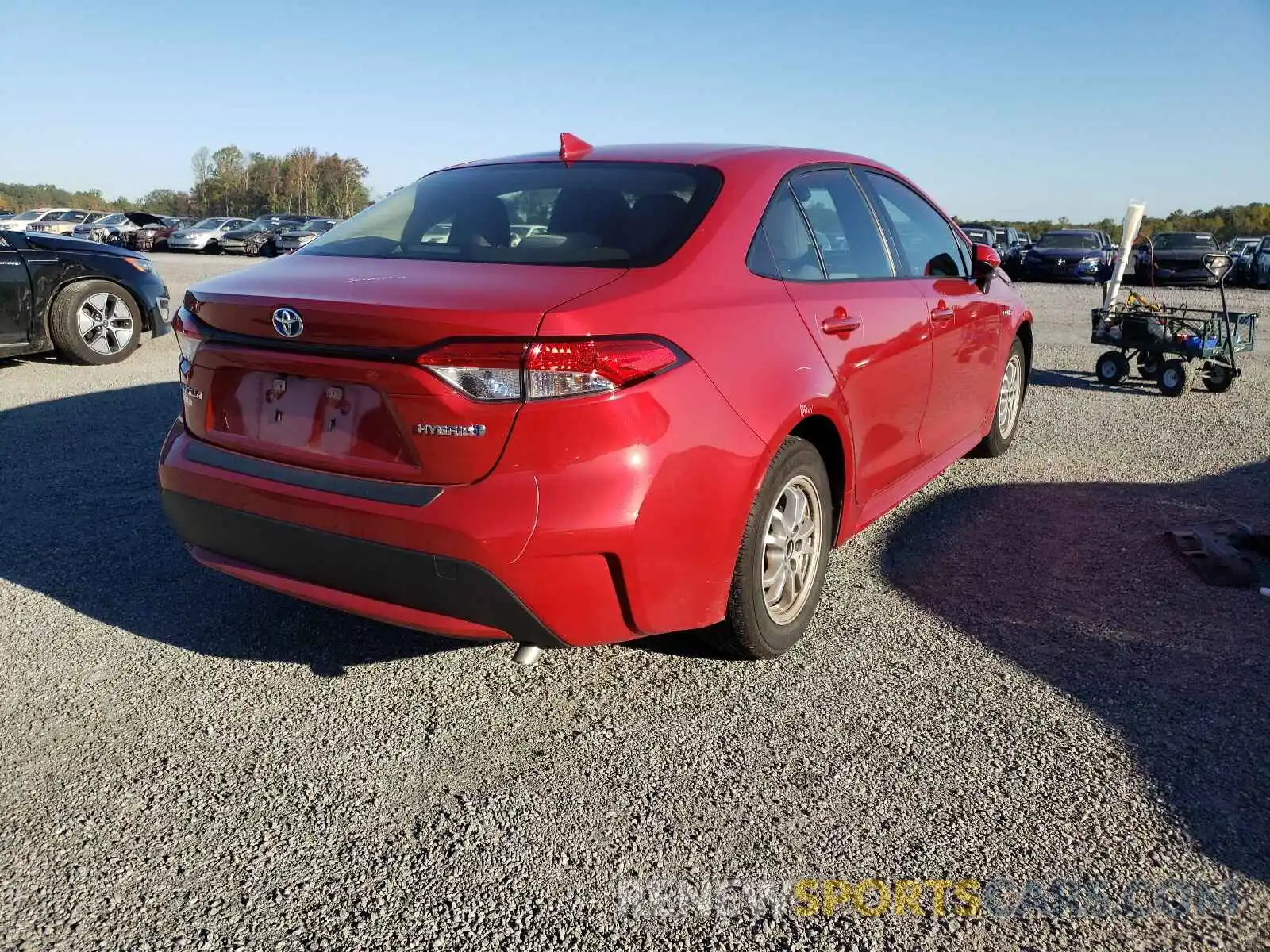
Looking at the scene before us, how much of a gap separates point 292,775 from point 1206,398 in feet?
26.0

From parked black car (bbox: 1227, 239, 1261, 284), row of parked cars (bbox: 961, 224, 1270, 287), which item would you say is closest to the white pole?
row of parked cars (bbox: 961, 224, 1270, 287)

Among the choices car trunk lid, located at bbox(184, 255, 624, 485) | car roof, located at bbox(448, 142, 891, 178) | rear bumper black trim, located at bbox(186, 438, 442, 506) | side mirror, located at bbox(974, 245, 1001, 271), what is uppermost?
car roof, located at bbox(448, 142, 891, 178)

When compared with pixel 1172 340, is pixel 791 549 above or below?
below

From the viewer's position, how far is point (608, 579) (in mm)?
2600

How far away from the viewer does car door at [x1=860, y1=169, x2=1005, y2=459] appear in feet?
13.8

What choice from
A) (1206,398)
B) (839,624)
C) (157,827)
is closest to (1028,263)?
(1206,398)

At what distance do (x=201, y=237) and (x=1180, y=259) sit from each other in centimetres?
3236

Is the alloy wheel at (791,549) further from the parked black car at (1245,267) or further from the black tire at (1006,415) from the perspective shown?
the parked black car at (1245,267)

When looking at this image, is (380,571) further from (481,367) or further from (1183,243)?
(1183,243)

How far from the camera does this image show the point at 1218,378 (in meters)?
8.21

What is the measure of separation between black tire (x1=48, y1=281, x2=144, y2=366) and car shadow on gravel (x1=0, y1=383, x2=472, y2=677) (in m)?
2.37

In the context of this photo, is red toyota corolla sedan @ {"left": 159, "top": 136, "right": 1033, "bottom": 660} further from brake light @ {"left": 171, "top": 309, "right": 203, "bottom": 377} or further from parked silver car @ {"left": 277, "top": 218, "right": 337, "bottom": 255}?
parked silver car @ {"left": 277, "top": 218, "right": 337, "bottom": 255}

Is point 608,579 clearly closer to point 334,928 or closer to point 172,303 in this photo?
point 334,928

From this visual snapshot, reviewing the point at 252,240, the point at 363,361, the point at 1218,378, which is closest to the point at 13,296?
the point at 363,361
